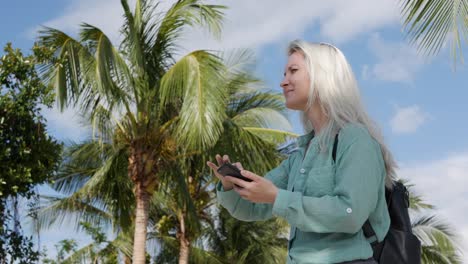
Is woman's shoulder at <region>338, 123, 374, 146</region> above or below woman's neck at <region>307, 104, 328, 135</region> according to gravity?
below

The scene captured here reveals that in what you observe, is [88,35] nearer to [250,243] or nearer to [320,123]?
[250,243]

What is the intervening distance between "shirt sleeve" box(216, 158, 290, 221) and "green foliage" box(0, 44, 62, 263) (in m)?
5.42

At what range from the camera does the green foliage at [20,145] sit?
23.9ft

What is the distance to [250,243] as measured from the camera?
20.1m

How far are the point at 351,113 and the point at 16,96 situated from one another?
6303 millimetres

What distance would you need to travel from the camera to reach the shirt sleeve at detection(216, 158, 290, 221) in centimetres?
214

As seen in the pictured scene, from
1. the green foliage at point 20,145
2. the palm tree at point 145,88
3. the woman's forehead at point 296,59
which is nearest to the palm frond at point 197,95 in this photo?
the palm tree at point 145,88

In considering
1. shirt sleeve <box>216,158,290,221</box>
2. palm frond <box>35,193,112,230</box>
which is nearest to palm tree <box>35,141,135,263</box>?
palm frond <box>35,193,112,230</box>

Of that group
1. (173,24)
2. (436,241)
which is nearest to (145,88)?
(173,24)

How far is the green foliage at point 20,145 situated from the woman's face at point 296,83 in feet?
18.3

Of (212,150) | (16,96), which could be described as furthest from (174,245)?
(16,96)

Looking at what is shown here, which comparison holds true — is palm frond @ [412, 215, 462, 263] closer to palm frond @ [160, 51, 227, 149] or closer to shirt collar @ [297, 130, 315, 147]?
palm frond @ [160, 51, 227, 149]

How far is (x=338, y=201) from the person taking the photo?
73.4 inches

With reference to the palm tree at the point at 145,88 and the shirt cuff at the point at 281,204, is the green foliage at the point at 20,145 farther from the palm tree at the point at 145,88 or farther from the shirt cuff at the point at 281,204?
the shirt cuff at the point at 281,204
